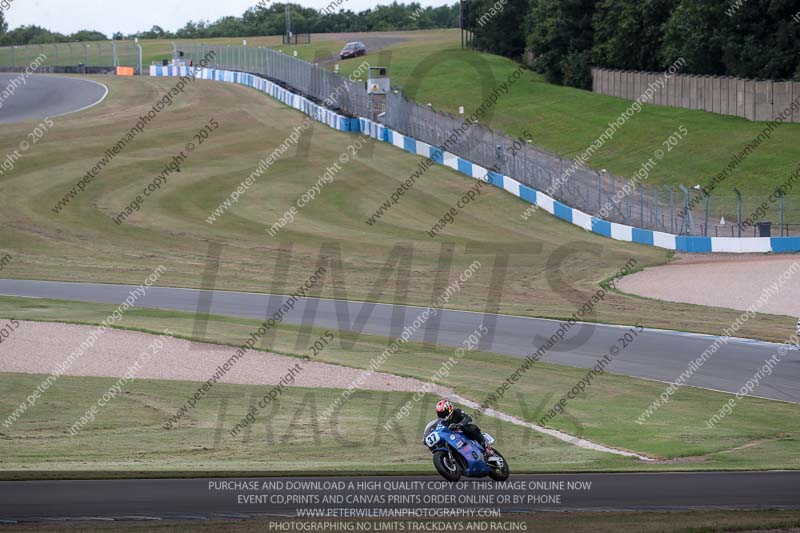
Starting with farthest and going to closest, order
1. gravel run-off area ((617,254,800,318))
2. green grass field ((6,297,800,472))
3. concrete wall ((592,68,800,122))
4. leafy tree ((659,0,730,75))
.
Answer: leafy tree ((659,0,730,75)), concrete wall ((592,68,800,122)), gravel run-off area ((617,254,800,318)), green grass field ((6,297,800,472))

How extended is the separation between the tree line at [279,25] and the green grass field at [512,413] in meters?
132

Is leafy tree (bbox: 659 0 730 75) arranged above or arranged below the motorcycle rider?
above

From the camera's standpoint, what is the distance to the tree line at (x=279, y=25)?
155500 millimetres

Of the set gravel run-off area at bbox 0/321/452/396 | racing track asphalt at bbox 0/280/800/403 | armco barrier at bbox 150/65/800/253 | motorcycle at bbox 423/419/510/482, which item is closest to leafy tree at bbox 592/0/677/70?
armco barrier at bbox 150/65/800/253

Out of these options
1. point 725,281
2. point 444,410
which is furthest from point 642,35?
point 444,410

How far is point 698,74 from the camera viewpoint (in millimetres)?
70000

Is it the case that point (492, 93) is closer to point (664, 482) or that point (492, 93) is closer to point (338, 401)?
point (338, 401)

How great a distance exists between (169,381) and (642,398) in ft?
29.7

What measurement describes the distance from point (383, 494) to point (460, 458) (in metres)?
1.46

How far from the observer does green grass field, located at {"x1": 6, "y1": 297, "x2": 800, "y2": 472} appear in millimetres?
16094

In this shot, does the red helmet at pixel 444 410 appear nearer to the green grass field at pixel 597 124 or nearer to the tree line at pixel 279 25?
the green grass field at pixel 597 124

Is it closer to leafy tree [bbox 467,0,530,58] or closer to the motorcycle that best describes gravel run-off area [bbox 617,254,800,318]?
the motorcycle

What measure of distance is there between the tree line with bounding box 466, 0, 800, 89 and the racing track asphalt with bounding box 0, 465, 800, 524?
5252 centimetres

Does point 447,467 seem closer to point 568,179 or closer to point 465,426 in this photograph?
point 465,426
